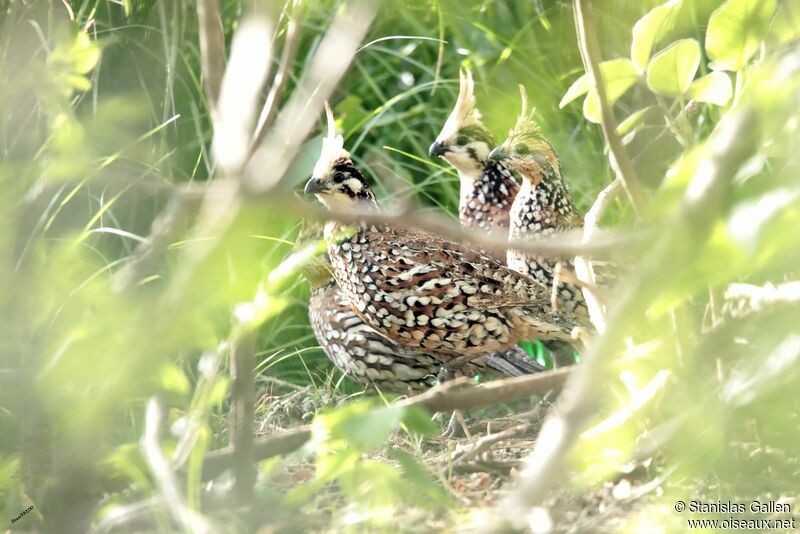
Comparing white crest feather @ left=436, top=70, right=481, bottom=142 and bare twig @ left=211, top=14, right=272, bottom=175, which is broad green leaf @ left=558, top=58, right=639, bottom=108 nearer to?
bare twig @ left=211, top=14, right=272, bottom=175

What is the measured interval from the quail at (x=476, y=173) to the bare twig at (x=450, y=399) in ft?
9.36

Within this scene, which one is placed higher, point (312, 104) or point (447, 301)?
point (312, 104)

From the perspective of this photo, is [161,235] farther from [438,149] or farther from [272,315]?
[438,149]

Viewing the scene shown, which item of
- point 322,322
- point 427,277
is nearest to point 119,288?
point 427,277

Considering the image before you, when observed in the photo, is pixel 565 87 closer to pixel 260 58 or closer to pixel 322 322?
pixel 322 322

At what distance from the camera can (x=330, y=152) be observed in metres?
4.37

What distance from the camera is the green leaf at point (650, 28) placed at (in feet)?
6.23

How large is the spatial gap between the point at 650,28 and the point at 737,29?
17 cm

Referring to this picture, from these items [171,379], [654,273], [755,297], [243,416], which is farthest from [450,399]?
[654,273]

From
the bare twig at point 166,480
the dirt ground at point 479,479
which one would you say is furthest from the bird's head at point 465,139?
the bare twig at point 166,480

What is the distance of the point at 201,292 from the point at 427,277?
8.97 ft

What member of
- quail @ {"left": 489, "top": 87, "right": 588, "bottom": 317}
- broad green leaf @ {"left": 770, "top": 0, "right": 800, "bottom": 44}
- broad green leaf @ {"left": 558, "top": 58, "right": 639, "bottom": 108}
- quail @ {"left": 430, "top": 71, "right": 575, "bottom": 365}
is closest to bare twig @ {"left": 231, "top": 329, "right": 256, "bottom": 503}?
broad green leaf @ {"left": 558, "top": 58, "right": 639, "bottom": 108}

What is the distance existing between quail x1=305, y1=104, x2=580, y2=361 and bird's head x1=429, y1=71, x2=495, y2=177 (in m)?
0.60

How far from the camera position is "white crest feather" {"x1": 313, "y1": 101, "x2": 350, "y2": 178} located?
432 centimetres
